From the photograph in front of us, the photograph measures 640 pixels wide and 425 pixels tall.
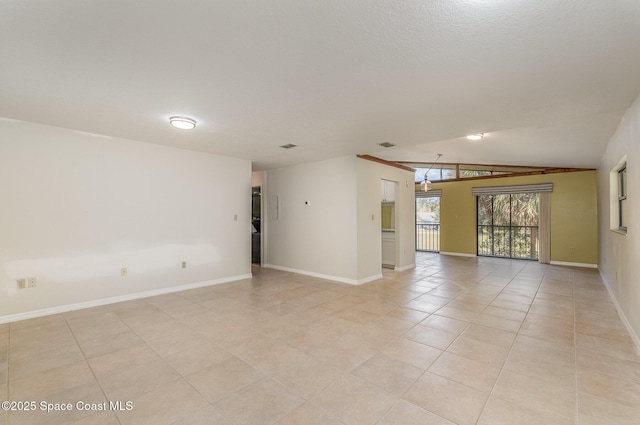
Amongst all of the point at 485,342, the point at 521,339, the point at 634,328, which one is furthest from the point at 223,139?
the point at 634,328

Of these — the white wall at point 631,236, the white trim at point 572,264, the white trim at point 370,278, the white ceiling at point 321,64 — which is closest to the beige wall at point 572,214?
the white trim at point 572,264

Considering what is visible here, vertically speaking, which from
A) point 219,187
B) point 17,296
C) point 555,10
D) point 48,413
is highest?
point 555,10

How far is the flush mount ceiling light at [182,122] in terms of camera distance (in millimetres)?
3264

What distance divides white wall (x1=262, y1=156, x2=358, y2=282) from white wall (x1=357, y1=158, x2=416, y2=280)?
0.18 metres

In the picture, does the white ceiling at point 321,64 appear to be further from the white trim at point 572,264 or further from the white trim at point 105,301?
the white trim at point 572,264

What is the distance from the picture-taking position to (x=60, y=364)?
243 centimetres

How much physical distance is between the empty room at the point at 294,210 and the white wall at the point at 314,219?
0.05 meters

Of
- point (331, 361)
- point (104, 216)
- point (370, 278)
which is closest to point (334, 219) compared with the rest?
point (370, 278)

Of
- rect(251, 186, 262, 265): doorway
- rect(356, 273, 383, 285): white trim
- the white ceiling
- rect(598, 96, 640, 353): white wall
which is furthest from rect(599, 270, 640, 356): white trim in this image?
A: rect(251, 186, 262, 265): doorway

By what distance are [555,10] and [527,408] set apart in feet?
7.63

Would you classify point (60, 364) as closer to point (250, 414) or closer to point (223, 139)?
point (250, 414)

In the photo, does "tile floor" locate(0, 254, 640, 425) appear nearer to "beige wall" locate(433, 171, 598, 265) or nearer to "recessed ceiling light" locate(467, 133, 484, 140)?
"recessed ceiling light" locate(467, 133, 484, 140)

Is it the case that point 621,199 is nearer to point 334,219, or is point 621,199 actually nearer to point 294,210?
point 334,219

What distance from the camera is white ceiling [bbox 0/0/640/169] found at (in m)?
1.57
